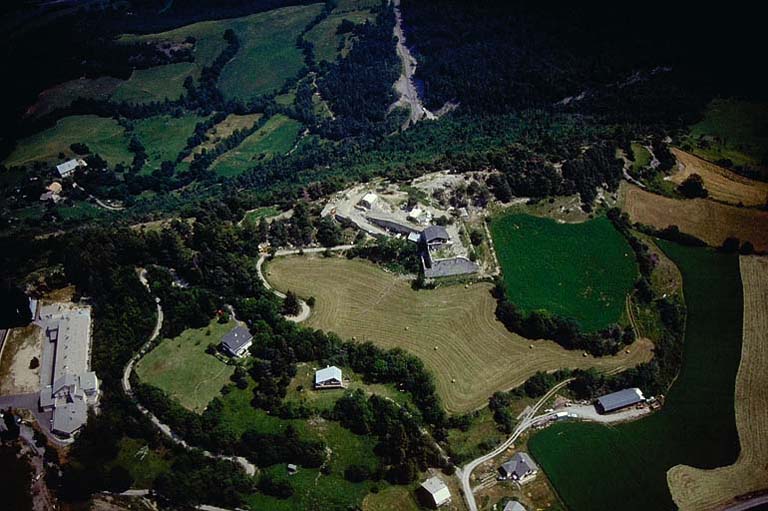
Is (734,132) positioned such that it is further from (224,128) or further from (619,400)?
(224,128)

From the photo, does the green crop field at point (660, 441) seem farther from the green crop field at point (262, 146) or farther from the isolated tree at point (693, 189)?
the green crop field at point (262, 146)

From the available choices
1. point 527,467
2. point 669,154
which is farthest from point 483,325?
point 669,154

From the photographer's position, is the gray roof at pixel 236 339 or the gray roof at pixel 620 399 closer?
the gray roof at pixel 620 399

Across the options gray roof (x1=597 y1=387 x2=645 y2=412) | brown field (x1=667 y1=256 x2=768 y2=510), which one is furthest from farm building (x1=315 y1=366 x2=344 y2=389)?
brown field (x1=667 y1=256 x2=768 y2=510)

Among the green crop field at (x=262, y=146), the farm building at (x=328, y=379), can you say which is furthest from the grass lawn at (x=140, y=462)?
the green crop field at (x=262, y=146)

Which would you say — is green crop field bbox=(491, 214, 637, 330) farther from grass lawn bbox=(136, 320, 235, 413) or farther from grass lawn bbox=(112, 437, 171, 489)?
grass lawn bbox=(112, 437, 171, 489)

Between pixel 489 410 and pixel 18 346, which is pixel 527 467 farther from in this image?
pixel 18 346
